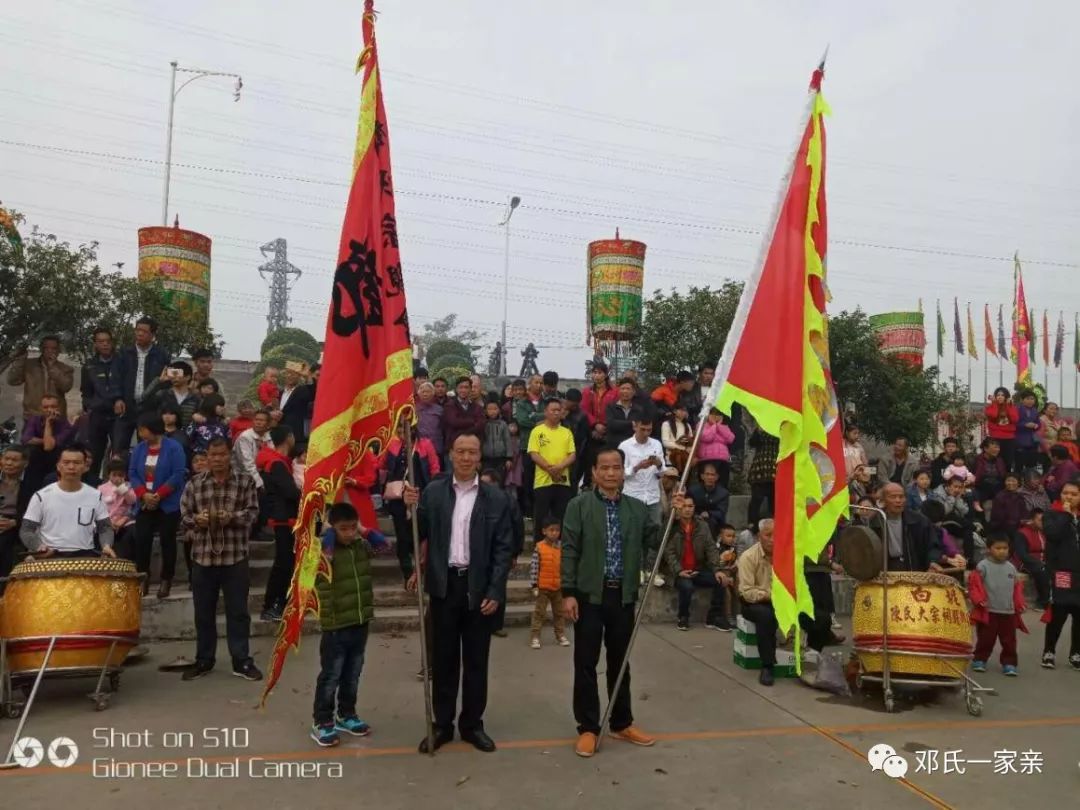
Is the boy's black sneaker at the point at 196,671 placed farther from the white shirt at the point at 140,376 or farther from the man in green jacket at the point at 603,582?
the white shirt at the point at 140,376

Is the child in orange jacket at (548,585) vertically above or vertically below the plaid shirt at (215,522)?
below

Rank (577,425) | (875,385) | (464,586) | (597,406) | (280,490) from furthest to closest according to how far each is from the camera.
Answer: (875,385)
(597,406)
(577,425)
(280,490)
(464,586)

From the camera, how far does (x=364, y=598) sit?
4.82 meters

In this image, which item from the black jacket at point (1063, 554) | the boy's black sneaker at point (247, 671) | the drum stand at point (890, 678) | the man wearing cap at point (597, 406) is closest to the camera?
the drum stand at point (890, 678)

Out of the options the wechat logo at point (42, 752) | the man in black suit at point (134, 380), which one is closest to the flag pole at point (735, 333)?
the wechat logo at point (42, 752)

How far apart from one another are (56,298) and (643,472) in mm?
12207

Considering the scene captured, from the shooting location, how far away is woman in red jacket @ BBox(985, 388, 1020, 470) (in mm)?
12180

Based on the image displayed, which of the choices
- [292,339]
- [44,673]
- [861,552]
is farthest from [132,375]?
[292,339]

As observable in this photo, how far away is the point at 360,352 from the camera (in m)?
4.64

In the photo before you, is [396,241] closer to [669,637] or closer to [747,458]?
[669,637]

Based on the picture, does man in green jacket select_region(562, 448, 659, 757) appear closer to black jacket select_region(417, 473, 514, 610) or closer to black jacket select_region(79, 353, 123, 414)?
black jacket select_region(417, 473, 514, 610)

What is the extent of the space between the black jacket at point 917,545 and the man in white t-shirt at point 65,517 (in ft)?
20.2

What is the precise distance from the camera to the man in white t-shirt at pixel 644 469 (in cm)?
845

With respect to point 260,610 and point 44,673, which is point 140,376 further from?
point 44,673
